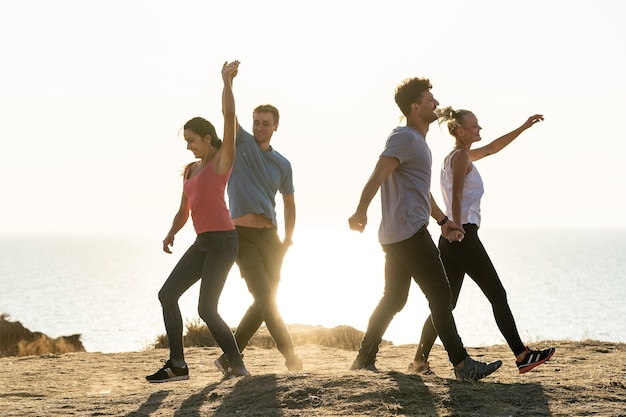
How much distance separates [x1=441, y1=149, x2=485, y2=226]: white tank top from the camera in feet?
23.1

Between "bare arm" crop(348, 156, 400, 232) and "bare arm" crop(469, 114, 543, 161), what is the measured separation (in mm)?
1375

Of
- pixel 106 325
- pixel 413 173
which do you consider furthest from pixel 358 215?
pixel 106 325

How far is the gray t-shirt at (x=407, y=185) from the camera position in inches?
261

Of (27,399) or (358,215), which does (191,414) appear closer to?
(358,215)

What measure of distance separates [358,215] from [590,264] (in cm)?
16079

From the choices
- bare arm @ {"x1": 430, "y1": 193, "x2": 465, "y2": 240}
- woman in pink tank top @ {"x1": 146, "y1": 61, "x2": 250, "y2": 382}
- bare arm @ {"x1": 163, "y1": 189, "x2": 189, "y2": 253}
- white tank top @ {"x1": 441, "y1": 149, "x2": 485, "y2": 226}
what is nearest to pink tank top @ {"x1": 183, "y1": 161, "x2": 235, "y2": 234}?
woman in pink tank top @ {"x1": 146, "y1": 61, "x2": 250, "y2": 382}

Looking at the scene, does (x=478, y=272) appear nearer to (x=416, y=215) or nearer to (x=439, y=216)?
(x=439, y=216)

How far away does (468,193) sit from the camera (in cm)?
709

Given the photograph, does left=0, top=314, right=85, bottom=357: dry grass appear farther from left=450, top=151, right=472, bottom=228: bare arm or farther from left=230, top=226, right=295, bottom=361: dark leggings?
left=450, top=151, right=472, bottom=228: bare arm

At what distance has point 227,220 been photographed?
7047mm

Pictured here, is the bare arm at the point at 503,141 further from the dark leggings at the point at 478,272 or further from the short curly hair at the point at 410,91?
the short curly hair at the point at 410,91

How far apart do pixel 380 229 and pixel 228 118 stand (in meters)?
1.45

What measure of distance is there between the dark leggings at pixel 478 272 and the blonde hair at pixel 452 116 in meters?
0.82

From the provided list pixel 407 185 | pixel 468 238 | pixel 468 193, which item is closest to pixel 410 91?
pixel 407 185
